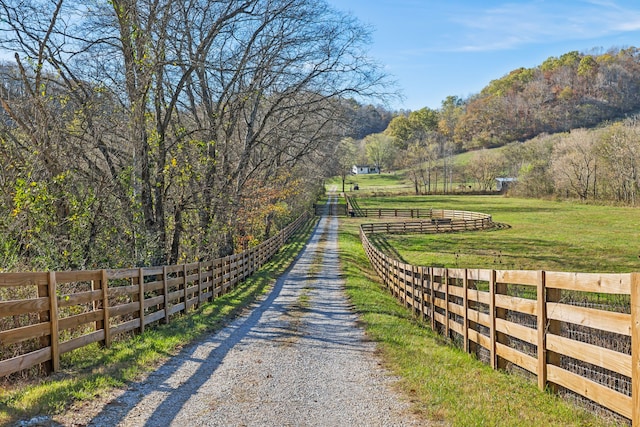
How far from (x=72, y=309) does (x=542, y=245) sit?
3005 cm

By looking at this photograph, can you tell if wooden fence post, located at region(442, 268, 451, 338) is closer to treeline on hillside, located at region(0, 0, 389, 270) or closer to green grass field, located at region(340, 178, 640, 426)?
green grass field, located at region(340, 178, 640, 426)

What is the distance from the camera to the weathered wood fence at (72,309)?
5516mm

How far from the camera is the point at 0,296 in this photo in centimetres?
753

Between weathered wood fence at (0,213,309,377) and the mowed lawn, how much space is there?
17.0m

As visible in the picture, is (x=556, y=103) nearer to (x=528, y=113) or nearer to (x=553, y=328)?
(x=528, y=113)

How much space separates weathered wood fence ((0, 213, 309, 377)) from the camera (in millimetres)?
5516

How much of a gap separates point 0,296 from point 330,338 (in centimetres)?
495

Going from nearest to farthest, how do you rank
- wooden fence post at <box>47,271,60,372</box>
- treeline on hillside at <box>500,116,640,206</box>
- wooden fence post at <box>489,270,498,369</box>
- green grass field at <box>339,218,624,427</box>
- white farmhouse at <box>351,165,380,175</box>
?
green grass field at <box>339,218,624,427</box>, wooden fence post at <box>47,271,60,372</box>, wooden fence post at <box>489,270,498,369</box>, treeline on hillside at <box>500,116,640,206</box>, white farmhouse at <box>351,165,380,175</box>

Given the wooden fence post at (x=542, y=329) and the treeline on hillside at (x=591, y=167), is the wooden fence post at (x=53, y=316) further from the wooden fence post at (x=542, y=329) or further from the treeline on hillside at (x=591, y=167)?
the treeline on hillside at (x=591, y=167)

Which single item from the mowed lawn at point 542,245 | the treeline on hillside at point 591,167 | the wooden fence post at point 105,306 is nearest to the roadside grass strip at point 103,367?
the wooden fence post at point 105,306

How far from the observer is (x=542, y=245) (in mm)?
32875

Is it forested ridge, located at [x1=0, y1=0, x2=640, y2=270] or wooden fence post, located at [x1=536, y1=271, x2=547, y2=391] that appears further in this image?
forested ridge, located at [x1=0, y1=0, x2=640, y2=270]

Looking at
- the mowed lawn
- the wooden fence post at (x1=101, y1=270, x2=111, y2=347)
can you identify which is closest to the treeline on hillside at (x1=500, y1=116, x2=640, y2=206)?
the mowed lawn

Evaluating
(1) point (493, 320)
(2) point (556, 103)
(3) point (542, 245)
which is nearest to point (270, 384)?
(1) point (493, 320)
